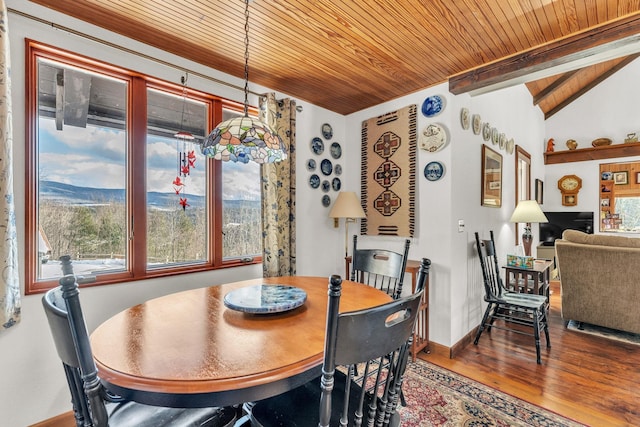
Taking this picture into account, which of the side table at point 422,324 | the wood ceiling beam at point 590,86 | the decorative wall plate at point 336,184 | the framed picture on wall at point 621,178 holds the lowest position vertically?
the side table at point 422,324

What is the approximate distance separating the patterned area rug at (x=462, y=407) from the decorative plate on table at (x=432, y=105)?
219 cm

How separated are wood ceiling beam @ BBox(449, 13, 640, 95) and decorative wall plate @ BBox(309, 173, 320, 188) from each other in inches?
57.9

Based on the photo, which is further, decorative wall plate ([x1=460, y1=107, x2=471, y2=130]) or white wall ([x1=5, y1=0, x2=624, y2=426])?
decorative wall plate ([x1=460, y1=107, x2=471, y2=130])

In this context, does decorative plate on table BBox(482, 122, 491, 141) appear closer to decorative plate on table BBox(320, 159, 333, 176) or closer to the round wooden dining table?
decorative plate on table BBox(320, 159, 333, 176)

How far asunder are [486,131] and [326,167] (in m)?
1.74

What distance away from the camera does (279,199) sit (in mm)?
2613

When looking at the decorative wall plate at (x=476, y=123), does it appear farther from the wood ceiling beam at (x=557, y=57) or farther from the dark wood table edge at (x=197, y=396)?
the dark wood table edge at (x=197, y=396)

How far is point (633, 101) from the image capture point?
5367mm

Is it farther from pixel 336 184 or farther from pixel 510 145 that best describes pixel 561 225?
pixel 336 184

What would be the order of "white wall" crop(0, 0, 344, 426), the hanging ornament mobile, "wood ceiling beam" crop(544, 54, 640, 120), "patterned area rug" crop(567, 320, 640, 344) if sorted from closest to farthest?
1. "white wall" crop(0, 0, 344, 426)
2. the hanging ornament mobile
3. "patterned area rug" crop(567, 320, 640, 344)
4. "wood ceiling beam" crop(544, 54, 640, 120)

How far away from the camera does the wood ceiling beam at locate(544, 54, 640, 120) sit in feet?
17.4

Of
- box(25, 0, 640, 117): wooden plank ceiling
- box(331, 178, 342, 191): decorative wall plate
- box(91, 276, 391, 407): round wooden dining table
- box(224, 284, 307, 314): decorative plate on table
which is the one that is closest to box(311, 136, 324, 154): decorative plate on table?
box(331, 178, 342, 191): decorative wall plate

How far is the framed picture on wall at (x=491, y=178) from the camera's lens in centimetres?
310

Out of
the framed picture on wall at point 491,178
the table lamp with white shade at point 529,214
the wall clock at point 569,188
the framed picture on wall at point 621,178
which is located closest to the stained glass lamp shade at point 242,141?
the framed picture on wall at point 491,178
